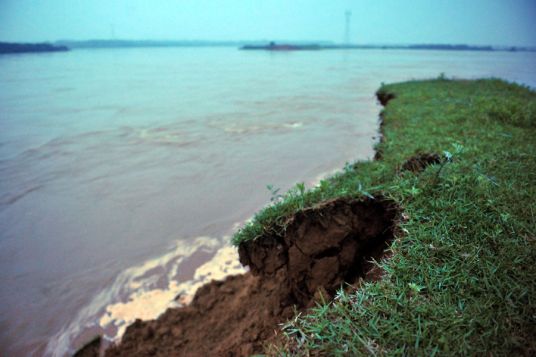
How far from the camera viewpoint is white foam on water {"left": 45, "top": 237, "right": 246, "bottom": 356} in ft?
11.3

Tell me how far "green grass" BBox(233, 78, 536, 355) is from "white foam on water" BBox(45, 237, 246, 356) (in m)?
1.52

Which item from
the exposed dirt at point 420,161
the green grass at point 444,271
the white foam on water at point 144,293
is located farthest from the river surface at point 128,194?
the green grass at point 444,271

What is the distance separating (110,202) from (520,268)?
6327mm

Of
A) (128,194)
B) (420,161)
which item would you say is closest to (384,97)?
(420,161)

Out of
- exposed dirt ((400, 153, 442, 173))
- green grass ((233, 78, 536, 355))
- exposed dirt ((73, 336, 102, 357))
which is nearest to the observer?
green grass ((233, 78, 536, 355))

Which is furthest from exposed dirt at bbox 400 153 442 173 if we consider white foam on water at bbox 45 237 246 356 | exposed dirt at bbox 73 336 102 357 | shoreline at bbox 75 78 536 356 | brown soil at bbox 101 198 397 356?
exposed dirt at bbox 73 336 102 357

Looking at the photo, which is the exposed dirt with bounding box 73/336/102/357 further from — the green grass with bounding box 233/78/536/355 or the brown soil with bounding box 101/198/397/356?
the green grass with bounding box 233/78/536/355

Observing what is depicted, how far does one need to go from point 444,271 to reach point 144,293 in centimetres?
348

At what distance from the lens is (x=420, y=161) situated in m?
3.90

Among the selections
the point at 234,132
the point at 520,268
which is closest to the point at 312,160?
the point at 234,132

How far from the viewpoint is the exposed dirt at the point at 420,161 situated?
374 cm

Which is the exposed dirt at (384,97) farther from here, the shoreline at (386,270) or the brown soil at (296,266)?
the brown soil at (296,266)

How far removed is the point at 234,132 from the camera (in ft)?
35.8

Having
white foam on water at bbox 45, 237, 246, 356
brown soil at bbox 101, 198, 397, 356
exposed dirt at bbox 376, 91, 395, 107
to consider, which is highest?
exposed dirt at bbox 376, 91, 395, 107
